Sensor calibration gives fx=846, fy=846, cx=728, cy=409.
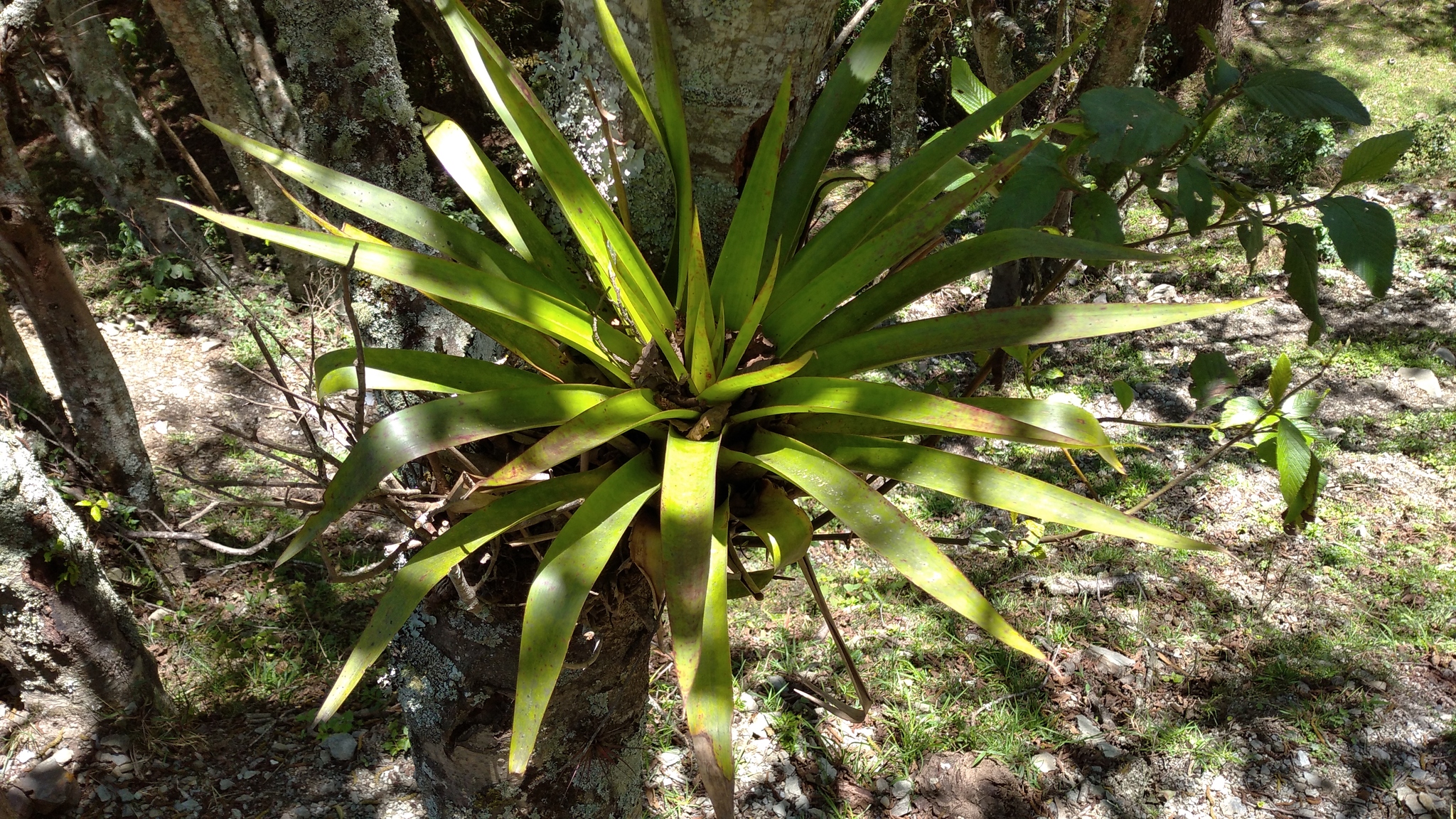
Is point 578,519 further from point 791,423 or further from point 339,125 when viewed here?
point 339,125

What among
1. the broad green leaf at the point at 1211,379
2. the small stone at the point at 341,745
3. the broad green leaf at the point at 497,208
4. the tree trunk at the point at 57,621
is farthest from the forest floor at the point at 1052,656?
the broad green leaf at the point at 497,208

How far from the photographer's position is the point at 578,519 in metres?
1.02

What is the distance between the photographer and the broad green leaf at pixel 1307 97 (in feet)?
4.10

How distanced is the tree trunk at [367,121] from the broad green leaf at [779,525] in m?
0.59

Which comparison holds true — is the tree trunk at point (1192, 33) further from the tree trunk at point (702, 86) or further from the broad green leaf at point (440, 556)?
the broad green leaf at point (440, 556)

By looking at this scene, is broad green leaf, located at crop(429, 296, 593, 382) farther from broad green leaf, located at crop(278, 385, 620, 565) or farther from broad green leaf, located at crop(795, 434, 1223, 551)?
broad green leaf, located at crop(795, 434, 1223, 551)

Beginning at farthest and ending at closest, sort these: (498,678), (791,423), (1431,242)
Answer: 1. (1431,242)
2. (498,678)
3. (791,423)

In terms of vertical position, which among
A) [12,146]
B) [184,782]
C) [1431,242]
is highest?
[12,146]

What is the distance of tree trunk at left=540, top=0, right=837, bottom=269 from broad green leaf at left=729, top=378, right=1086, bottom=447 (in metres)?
0.37

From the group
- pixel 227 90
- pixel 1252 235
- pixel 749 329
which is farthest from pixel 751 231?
pixel 227 90

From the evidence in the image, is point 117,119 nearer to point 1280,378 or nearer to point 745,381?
point 745,381

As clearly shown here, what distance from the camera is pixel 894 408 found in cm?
108

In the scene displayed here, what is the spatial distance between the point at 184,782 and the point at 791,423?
2.41 m

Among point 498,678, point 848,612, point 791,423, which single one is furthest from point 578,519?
point 848,612
